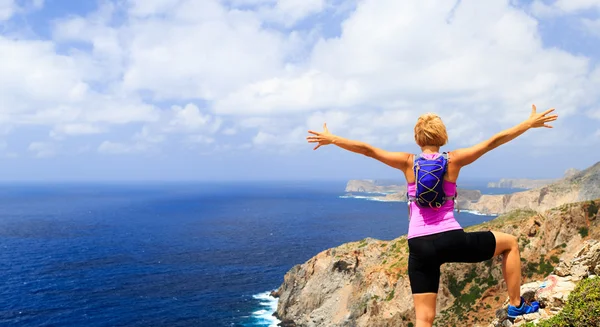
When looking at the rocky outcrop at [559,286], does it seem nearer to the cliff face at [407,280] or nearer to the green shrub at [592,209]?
the cliff face at [407,280]

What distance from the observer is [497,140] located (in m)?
6.31

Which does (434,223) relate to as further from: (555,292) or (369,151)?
(555,292)

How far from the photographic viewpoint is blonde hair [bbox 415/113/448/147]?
20.8 feet

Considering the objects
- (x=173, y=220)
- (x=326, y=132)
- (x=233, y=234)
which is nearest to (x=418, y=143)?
(x=326, y=132)

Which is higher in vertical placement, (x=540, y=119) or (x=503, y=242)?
(x=540, y=119)

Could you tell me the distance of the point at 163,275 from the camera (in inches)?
3583

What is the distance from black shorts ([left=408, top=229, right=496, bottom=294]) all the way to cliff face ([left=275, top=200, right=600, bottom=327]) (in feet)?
139

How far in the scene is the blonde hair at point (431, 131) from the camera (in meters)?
6.33

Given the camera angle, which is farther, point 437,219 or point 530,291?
point 530,291

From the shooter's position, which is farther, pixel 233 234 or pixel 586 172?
pixel 586 172

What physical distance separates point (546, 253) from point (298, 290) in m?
39.3

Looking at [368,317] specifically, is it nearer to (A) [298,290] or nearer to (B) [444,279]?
(B) [444,279]

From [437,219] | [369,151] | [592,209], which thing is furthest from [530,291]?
[592,209]

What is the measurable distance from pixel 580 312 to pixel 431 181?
615 cm
